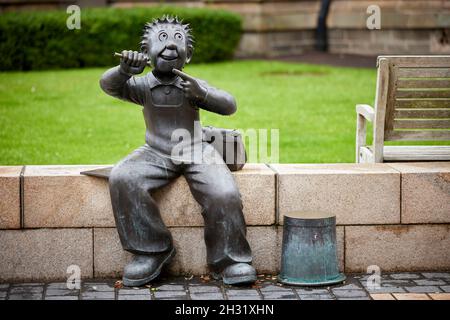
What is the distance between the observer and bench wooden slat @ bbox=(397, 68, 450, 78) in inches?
276

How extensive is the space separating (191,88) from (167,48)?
1.04 ft

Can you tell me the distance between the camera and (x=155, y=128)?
6.29m

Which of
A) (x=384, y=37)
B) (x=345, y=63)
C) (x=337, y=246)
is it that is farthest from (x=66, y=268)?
(x=384, y=37)

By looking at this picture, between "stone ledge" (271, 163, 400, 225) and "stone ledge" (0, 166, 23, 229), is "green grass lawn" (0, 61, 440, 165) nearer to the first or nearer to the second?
"stone ledge" (271, 163, 400, 225)

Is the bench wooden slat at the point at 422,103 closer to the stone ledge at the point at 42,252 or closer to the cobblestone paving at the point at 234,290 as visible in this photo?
the cobblestone paving at the point at 234,290

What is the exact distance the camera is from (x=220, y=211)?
20.0ft

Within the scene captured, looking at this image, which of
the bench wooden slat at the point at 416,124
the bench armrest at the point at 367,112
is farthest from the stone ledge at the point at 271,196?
the bench armrest at the point at 367,112

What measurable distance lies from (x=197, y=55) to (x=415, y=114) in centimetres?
1278

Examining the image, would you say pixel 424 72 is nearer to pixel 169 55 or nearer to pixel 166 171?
pixel 169 55

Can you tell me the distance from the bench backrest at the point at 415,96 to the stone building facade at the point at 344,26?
40.2ft

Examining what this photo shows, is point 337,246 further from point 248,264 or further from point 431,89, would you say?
point 431,89

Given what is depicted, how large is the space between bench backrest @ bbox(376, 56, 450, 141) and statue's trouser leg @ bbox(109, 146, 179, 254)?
1862mm

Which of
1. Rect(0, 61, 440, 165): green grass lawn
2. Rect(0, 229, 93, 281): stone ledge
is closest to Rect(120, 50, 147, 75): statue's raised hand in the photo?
Rect(0, 229, 93, 281): stone ledge

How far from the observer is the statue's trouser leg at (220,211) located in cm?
609
